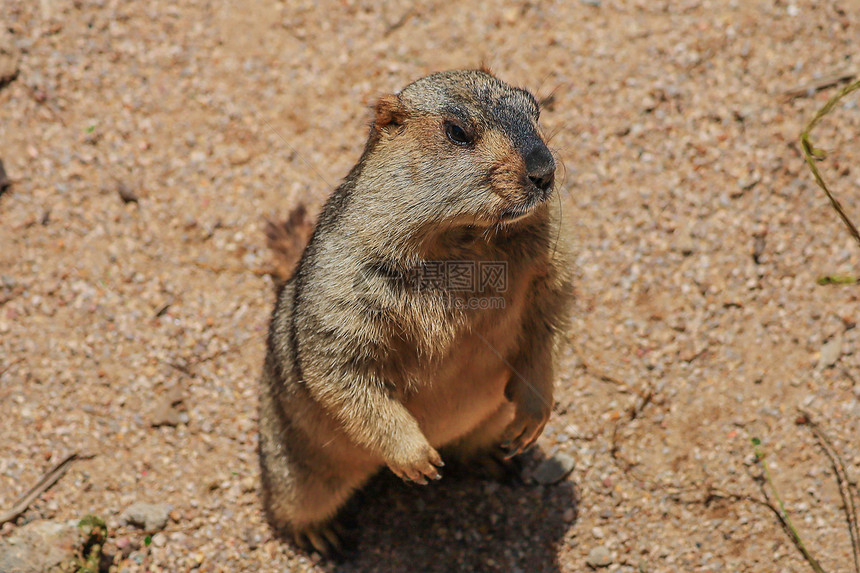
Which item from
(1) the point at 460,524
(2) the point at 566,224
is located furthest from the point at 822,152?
(1) the point at 460,524

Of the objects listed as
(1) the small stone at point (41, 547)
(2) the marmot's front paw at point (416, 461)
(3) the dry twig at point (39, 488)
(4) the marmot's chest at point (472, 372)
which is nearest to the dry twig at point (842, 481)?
(4) the marmot's chest at point (472, 372)

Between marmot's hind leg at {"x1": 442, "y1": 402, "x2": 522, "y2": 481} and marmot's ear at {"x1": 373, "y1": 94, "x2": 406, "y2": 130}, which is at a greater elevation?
marmot's ear at {"x1": 373, "y1": 94, "x2": 406, "y2": 130}

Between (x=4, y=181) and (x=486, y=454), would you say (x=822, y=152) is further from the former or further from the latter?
(x=4, y=181)

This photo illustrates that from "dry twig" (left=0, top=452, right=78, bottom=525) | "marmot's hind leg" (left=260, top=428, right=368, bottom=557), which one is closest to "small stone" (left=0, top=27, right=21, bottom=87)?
"dry twig" (left=0, top=452, right=78, bottom=525)

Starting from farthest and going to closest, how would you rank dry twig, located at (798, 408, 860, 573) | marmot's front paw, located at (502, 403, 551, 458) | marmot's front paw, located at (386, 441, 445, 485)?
dry twig, located at (798, 408, 860, 573)
marmot's front paw, located at (502, 403, 551, 458)
marmot's front paw, located at (386, 441, 445, 485)

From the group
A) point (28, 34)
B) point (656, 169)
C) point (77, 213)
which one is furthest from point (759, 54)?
point (28, 34)

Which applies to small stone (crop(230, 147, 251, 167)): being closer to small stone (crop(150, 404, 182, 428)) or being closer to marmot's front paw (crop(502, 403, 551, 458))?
small stone (crop(150, 404, 182, 428))
